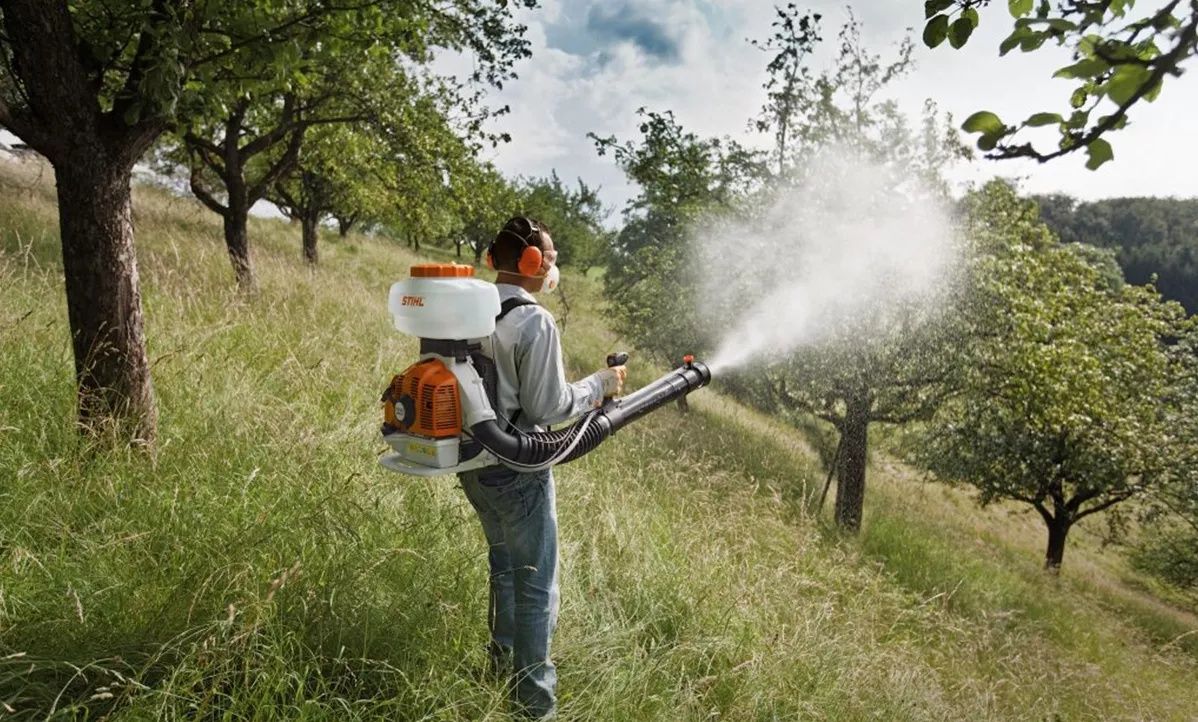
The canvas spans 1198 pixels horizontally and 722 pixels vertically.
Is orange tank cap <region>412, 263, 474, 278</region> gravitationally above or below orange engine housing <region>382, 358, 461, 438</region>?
above

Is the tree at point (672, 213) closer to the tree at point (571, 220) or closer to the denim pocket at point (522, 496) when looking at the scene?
the denim pocket at point (522, 496)

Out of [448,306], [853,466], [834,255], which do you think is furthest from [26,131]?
[853,466]

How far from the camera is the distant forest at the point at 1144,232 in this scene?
223 feet

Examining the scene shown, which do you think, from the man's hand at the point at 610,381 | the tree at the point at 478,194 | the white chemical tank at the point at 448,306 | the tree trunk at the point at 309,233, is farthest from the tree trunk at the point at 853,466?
the tree trunk at the point at 309,233

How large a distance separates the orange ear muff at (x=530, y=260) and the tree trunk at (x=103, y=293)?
230 cm

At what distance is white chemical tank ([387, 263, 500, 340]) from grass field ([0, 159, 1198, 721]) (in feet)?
3.00

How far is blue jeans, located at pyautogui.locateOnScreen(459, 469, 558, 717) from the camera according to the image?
2.31 metres

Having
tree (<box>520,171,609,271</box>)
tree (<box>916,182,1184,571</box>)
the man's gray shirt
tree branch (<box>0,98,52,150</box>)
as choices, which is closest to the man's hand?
the man's gray shirt

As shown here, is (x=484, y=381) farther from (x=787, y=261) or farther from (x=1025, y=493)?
(x=1025, y=493)

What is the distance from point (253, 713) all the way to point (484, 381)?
1.26m

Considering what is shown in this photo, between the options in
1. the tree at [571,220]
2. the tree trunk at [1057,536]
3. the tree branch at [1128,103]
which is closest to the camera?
the tree branch at [1128,103]

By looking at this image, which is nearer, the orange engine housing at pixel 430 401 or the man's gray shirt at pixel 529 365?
the orange engine housing at pixel 430 401

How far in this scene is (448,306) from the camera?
6.57 ft

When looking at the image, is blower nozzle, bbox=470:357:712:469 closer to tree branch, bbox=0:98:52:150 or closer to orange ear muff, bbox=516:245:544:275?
orange ear muff, bbox=516:245:544:275
